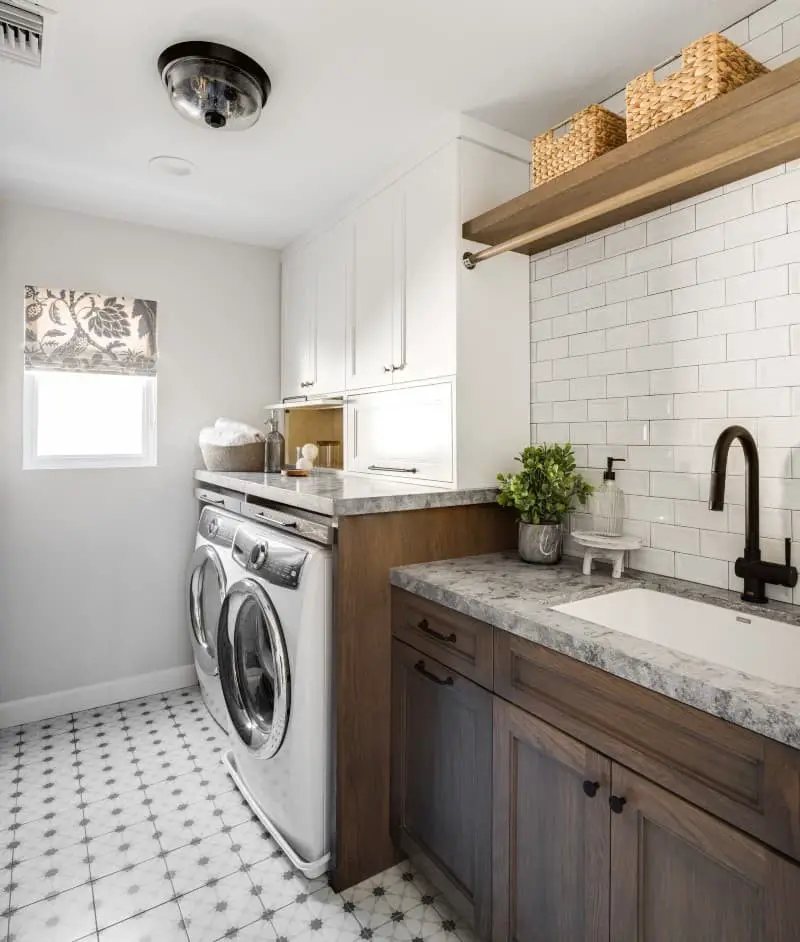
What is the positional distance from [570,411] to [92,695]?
2.68 metres

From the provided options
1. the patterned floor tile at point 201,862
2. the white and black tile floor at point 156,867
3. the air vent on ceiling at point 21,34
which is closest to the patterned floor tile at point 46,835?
the white and black tile floor at point 156,867

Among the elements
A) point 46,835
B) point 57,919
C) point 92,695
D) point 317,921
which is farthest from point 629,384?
point 92,695

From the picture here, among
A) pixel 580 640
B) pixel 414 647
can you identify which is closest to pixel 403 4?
pixel 580 640

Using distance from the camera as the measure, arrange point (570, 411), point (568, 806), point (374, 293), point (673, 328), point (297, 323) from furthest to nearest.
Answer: point (297, 323) < point (374, 293) < point (570, 411) < point (673, 328) < point (568, 806)

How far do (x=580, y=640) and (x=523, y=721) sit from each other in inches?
11.2

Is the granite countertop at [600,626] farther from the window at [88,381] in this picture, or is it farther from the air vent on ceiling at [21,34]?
the window at [88,381]

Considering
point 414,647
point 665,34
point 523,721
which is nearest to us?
point 523,721

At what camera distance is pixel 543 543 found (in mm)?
1830

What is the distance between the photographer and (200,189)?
8.39 ft

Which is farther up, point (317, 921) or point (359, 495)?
point (359, 495)

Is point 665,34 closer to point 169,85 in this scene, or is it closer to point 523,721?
point 169,85

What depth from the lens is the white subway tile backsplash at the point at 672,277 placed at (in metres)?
1.63

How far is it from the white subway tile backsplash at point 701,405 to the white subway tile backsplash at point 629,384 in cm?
11

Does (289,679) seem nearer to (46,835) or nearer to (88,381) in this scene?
(46,835)
